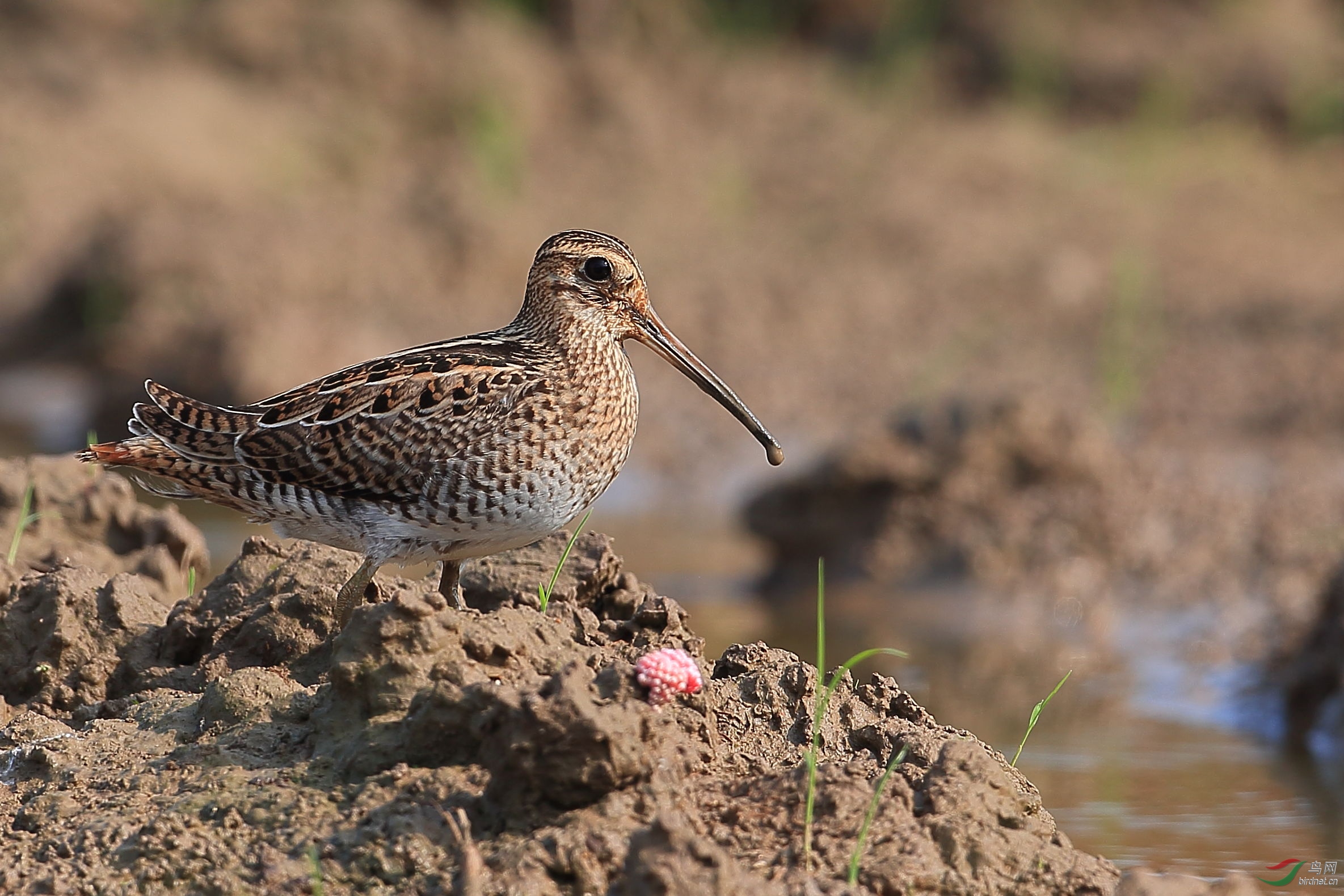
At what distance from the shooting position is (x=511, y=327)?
529 centimetres

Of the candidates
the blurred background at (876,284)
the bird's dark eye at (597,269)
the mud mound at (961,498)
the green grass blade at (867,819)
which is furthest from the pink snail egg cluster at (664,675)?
the mud mound at (961,498)

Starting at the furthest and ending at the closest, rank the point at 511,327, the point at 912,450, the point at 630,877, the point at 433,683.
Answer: the point at 912,450
the point at 511,327
the point at 433,683
the point at 630,877

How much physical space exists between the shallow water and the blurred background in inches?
1.1

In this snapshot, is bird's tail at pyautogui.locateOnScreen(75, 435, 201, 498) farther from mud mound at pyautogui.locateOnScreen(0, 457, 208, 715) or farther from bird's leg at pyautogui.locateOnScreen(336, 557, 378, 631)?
bird's leg at pyautogui.locateOnScreen(336, 557, 378, 631)

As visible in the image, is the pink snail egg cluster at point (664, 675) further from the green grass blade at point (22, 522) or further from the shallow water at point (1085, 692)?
the green grass blade at point (22, 522)

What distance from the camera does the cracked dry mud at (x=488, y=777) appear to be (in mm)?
3420

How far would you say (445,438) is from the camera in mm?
4688

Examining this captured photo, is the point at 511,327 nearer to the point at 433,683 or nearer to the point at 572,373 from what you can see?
the point at 572,373

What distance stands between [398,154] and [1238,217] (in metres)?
6.46

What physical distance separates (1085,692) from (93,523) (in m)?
3.77

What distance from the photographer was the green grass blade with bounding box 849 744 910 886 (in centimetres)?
339

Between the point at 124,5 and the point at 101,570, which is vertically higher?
the point at 124,5

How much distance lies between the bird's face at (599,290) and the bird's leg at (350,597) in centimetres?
100

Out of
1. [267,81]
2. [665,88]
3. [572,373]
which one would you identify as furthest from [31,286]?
[572,373]
